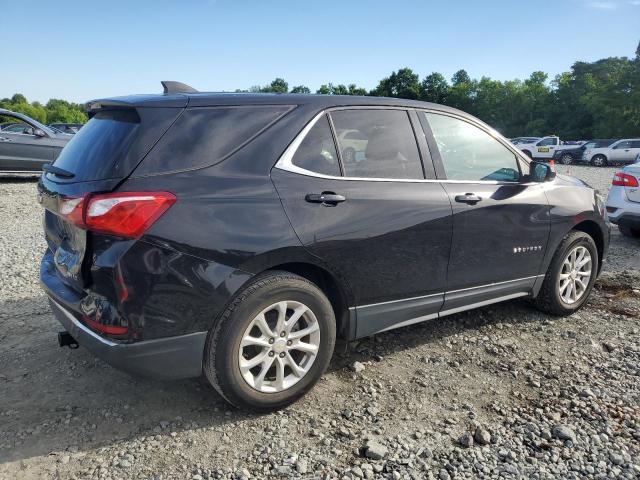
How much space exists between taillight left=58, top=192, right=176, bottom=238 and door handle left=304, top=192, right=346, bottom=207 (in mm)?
760

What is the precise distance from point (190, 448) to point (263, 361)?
0.55 metres

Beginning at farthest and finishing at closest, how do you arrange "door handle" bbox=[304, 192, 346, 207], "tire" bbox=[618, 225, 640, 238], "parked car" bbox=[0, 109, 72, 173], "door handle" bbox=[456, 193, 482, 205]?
"parked car" bbox=[0, 109, 72, 173]
"tire" bbox=[618, 225, 640, 238]
"door handle" bbox=[456, 193, 482, 205]
"door handle" bbox=[304, 192, 346, 207]

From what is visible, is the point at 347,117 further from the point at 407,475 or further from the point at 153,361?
the point at 407,475

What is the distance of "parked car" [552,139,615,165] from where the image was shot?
1163 inches

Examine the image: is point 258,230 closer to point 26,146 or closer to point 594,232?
point 594,232

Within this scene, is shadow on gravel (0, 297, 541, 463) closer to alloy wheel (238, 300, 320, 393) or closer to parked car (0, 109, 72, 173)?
alloy wheel (238, 300, 320, 393)

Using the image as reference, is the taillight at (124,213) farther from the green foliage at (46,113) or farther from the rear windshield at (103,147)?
the green foliage at (46,113)

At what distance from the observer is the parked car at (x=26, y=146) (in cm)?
1148

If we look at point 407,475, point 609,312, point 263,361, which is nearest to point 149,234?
point 263,361

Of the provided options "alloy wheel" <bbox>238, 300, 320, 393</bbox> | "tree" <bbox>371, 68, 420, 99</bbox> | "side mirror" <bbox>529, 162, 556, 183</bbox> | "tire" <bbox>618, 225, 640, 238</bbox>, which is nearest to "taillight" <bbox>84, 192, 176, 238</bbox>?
"alloy wheel" <bbox>238, 300, 320, 393</bbox>

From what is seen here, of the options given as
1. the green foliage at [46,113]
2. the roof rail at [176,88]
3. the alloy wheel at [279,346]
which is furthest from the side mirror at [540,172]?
the green foliage at [46,113]

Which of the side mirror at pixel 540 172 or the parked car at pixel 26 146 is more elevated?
the side mirror at pixel 540 172

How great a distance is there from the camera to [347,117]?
320 cm

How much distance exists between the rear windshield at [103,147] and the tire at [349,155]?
1165 millimetres
